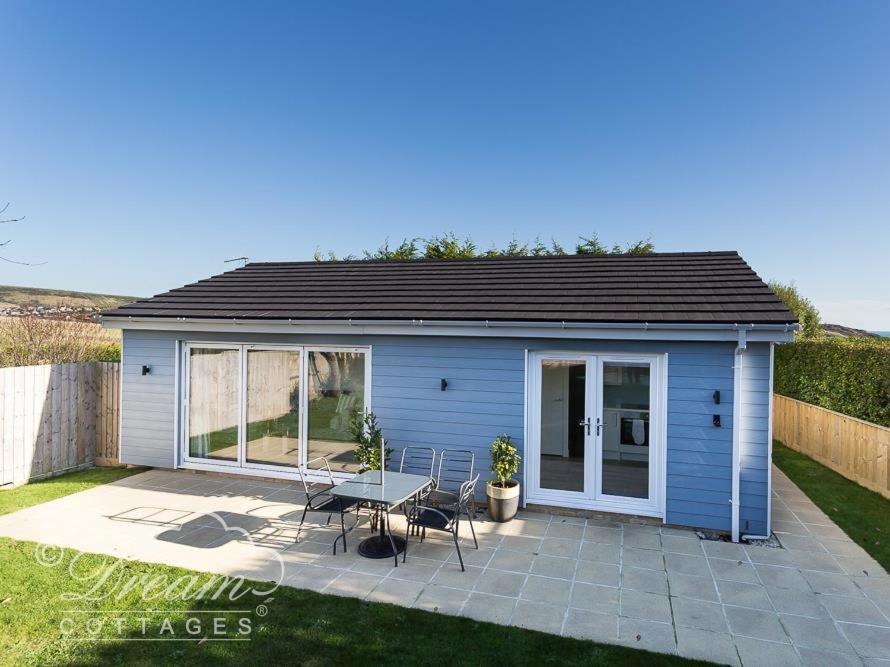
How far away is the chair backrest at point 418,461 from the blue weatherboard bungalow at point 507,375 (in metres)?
0.15

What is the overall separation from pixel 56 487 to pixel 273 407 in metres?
3.26

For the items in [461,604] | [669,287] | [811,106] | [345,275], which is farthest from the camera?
[811,106]

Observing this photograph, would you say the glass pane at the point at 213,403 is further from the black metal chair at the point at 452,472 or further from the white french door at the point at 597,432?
the white french door at the point at 597,432

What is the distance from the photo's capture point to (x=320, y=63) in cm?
1304

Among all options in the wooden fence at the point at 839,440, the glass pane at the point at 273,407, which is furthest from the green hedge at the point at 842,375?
the glass pane at the point at 273,407

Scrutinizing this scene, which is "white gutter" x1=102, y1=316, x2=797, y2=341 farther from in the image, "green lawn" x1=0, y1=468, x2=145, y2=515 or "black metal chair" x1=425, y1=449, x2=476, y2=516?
"green lawn" x1=0, y1=468, x2=145, y2=515

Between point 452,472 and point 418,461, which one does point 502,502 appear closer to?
point 452,472

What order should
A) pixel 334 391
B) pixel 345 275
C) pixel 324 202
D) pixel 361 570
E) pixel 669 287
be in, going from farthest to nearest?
1. pixel 324 202
2. pixel 345 275
3. pixel 334 391
4. pixel 669 287
5. pixel 361 570

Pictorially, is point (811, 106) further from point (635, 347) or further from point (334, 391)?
point (334, 391)

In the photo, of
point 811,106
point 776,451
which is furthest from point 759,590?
point 811,106

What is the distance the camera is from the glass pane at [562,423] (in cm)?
635

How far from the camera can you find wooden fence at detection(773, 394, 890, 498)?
7.32 m

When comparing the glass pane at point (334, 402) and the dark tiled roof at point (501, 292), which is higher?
the dark tiled roof at point (501, 292)

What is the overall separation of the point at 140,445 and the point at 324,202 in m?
12.6
